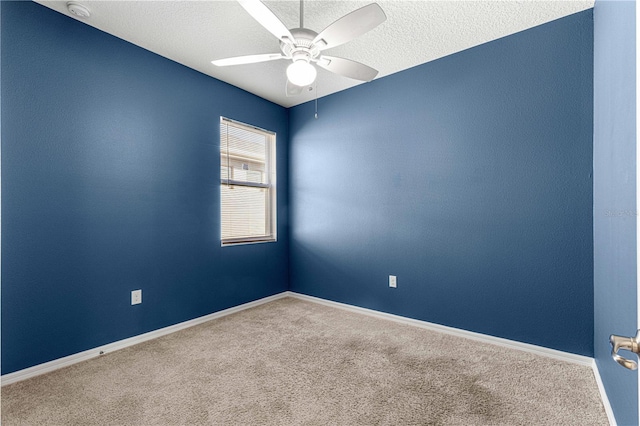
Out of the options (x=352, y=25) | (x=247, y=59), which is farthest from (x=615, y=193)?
(x=247, y=59)

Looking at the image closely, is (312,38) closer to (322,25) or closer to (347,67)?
(347,67)

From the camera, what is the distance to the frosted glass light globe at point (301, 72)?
175 cm

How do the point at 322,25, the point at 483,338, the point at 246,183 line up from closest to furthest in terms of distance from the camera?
the point at 322,25
the point at 483,338
the point at 246,183

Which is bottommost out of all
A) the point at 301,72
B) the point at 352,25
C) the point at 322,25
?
the point at 301,72

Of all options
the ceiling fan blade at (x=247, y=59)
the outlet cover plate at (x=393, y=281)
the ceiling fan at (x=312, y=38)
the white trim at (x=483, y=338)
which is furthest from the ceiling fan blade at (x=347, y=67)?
the white trim at (x=483, y=338)

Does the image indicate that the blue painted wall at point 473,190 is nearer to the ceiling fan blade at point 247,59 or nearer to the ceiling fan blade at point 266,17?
the ceiling fan blade at point 247,59

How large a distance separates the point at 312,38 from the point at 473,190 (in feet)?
5.93

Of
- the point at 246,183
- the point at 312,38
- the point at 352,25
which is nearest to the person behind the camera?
the point at 352,25

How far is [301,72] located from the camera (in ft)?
5.76

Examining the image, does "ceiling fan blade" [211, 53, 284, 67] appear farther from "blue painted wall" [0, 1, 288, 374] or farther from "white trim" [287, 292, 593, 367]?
"white trim" [287, 292, 593, 367]

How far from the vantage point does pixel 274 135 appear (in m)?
3.82

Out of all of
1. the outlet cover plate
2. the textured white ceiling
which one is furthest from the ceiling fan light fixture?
the outlet cover plate

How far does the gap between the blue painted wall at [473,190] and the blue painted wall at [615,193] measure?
0.15 m

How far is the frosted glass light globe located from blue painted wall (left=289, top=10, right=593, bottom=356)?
4.90 feet
